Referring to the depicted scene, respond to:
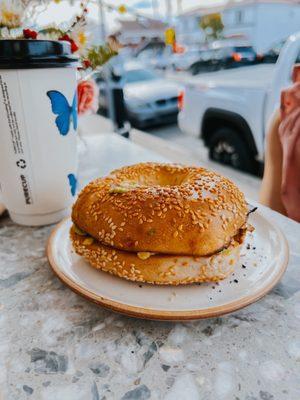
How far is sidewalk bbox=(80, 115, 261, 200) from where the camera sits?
3686 millimetres

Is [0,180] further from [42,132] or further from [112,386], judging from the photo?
[112,386]

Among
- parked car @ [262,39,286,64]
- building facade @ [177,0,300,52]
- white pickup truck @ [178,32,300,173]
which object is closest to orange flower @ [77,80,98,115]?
white pickup truck @ [178,32,300,173]

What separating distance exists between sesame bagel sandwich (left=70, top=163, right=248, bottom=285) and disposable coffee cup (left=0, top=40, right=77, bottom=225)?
7.9 inches

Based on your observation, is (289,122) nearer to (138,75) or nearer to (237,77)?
(237,77)

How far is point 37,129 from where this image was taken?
836mm

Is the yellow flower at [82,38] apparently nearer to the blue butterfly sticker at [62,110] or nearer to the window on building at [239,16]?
the blue butterfly sticker at [62,110]

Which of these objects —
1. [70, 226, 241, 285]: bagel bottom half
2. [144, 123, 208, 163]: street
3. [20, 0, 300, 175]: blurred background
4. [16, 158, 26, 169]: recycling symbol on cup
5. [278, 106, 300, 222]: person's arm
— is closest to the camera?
[70, 226, 241, 285]: bagel bottom half

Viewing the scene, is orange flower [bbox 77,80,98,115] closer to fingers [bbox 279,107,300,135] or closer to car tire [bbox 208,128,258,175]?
fingers [bbox 279,107,300,135]

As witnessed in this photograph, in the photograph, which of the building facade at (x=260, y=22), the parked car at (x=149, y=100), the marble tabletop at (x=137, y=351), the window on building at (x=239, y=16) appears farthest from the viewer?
the window on building at (x=239, y=16)

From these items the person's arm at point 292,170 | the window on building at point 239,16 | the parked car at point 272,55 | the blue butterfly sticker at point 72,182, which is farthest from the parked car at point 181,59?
the blue butterfly sticker at point 72,182

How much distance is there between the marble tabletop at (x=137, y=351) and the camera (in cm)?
49

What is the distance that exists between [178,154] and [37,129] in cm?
403

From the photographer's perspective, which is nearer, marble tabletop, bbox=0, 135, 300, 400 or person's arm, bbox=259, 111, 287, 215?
marble tabletop, bbox=0, 135, 300, 400

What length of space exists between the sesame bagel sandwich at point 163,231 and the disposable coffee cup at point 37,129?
201 millimetres
